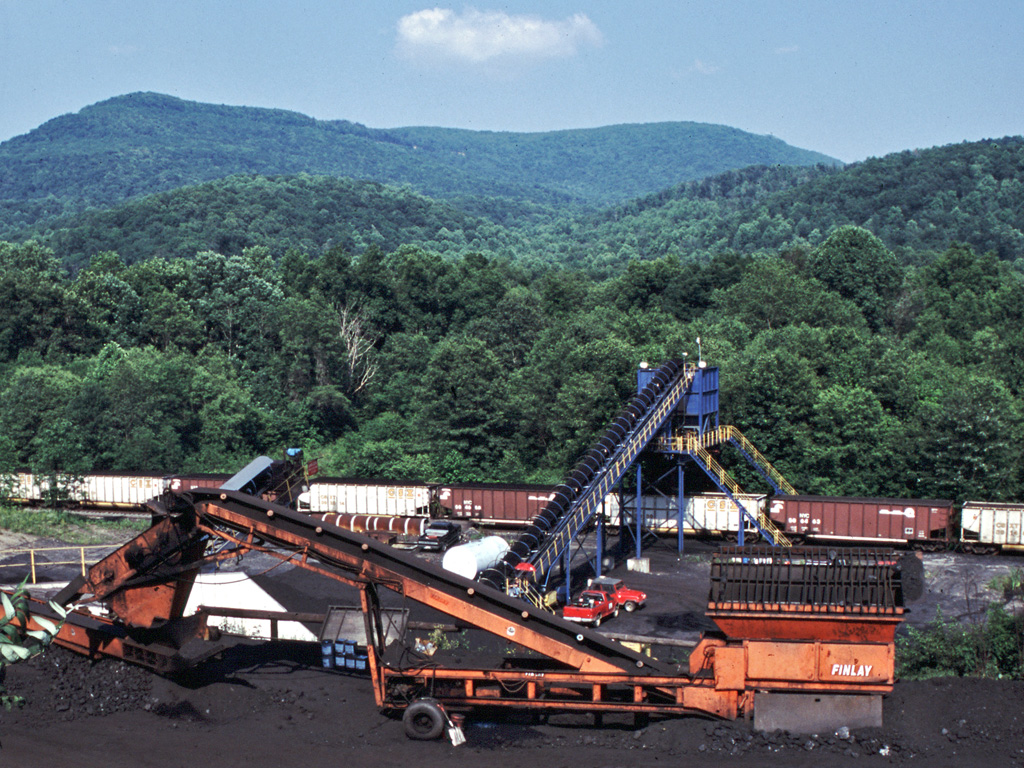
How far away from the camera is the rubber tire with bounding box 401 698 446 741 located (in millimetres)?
22859

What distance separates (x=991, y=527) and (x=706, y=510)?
13.9 metres

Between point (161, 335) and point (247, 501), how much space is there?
80626 mm

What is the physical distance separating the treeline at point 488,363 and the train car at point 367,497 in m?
11.4

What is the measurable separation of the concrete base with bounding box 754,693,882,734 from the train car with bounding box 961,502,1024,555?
2956cm

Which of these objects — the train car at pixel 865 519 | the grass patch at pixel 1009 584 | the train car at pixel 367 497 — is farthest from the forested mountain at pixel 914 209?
the grass patch at pixel 1009 584

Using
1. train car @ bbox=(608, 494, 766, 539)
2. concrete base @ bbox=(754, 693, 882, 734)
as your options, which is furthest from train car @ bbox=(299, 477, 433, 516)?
concrete base @ bbox=(754, 693, 882, 734)

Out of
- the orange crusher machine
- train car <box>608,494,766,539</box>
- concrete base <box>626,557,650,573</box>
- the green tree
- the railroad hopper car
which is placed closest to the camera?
the orange crusher machine

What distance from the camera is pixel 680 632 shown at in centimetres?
3562

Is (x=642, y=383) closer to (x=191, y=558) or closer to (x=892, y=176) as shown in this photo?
(x=191, y=558)

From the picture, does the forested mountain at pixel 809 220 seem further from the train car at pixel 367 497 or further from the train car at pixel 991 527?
the train car at pixel 991 527

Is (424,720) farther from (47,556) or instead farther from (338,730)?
(47,556)

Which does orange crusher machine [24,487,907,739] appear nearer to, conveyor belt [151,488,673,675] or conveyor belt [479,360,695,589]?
conveyor belt [151,488,673,675]

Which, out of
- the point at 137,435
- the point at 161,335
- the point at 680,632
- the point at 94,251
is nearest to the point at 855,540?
the point at 680,632

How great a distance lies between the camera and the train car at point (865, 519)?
159 feet
